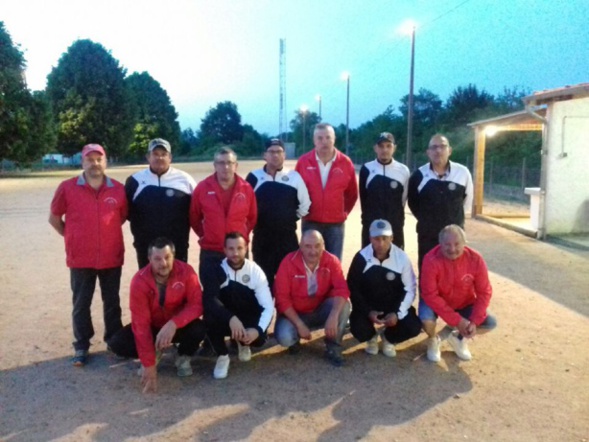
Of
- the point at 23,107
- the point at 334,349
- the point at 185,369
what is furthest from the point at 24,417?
the point at 23,107

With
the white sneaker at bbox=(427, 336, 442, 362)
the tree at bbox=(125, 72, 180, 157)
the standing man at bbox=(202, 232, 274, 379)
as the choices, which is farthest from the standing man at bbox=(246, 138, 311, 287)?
the tree at bbox=(125, 72, 180, 157)

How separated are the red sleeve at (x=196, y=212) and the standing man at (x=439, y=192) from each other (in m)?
2.01

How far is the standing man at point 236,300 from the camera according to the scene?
4.34m

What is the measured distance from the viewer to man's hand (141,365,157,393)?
13.1ft

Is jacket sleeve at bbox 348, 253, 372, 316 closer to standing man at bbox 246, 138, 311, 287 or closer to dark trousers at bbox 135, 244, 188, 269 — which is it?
standing man at bbox 246, 138, 311, 287

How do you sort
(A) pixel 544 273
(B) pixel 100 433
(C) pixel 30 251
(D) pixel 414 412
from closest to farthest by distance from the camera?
(B) pixel 100 433 < (D) pixel 414 412 < (A) pixel 544 273 < (C) pixel 30 251

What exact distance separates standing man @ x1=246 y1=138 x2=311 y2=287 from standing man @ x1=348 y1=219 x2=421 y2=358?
72 centimetres

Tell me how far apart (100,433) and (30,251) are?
658 centimetres

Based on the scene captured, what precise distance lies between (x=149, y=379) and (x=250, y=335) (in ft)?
2.59

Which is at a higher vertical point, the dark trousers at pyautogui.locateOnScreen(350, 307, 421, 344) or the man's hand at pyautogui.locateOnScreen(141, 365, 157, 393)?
the dark trousers at pyautogui.locateOnScreen(350, 307, 421, 344)

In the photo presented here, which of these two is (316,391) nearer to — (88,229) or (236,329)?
(236,329)

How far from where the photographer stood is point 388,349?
4660 millimetres

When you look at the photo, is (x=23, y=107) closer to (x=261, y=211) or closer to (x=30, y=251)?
(x=30, y=251)

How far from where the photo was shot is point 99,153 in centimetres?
438
